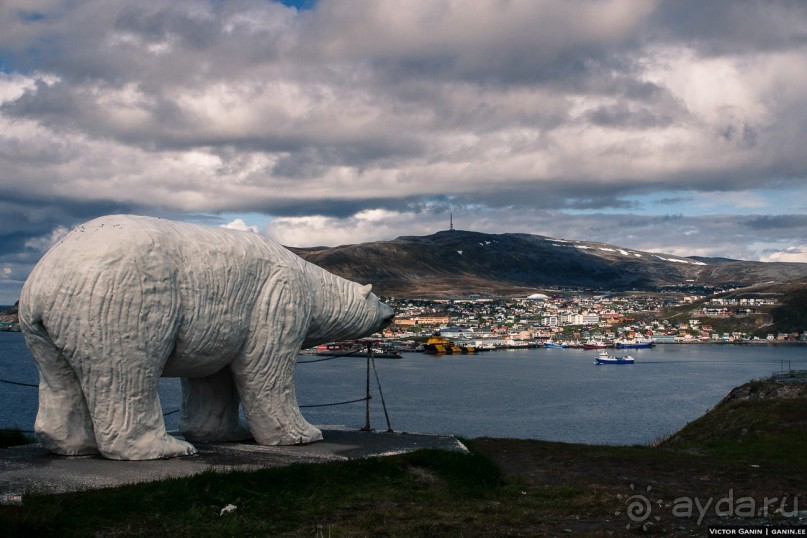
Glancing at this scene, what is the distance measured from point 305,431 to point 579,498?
490 centimetres

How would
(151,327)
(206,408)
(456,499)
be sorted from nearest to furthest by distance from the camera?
(456,499) → (151,327) → (206,408)

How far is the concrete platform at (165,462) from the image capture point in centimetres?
924

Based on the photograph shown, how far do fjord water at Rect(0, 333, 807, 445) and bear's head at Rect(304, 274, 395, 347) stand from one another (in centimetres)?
294

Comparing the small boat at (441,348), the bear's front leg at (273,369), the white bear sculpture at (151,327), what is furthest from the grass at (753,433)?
the small boat at (441,348)

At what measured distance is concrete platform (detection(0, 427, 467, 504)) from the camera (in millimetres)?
9242

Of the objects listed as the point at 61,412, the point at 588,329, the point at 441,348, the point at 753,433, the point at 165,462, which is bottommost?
the point at 588,329

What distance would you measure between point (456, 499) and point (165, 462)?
386 cm

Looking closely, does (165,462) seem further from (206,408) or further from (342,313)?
(342,313)

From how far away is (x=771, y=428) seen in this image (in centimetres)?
1794

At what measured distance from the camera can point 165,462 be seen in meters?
11.0

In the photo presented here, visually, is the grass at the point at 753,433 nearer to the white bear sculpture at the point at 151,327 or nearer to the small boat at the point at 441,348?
the white bear sculpture at the point at 151,327

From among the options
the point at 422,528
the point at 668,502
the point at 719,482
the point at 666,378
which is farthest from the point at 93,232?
the point at 666,378

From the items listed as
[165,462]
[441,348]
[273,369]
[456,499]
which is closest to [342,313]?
[273,369]

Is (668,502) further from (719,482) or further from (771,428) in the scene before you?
(771,428)
